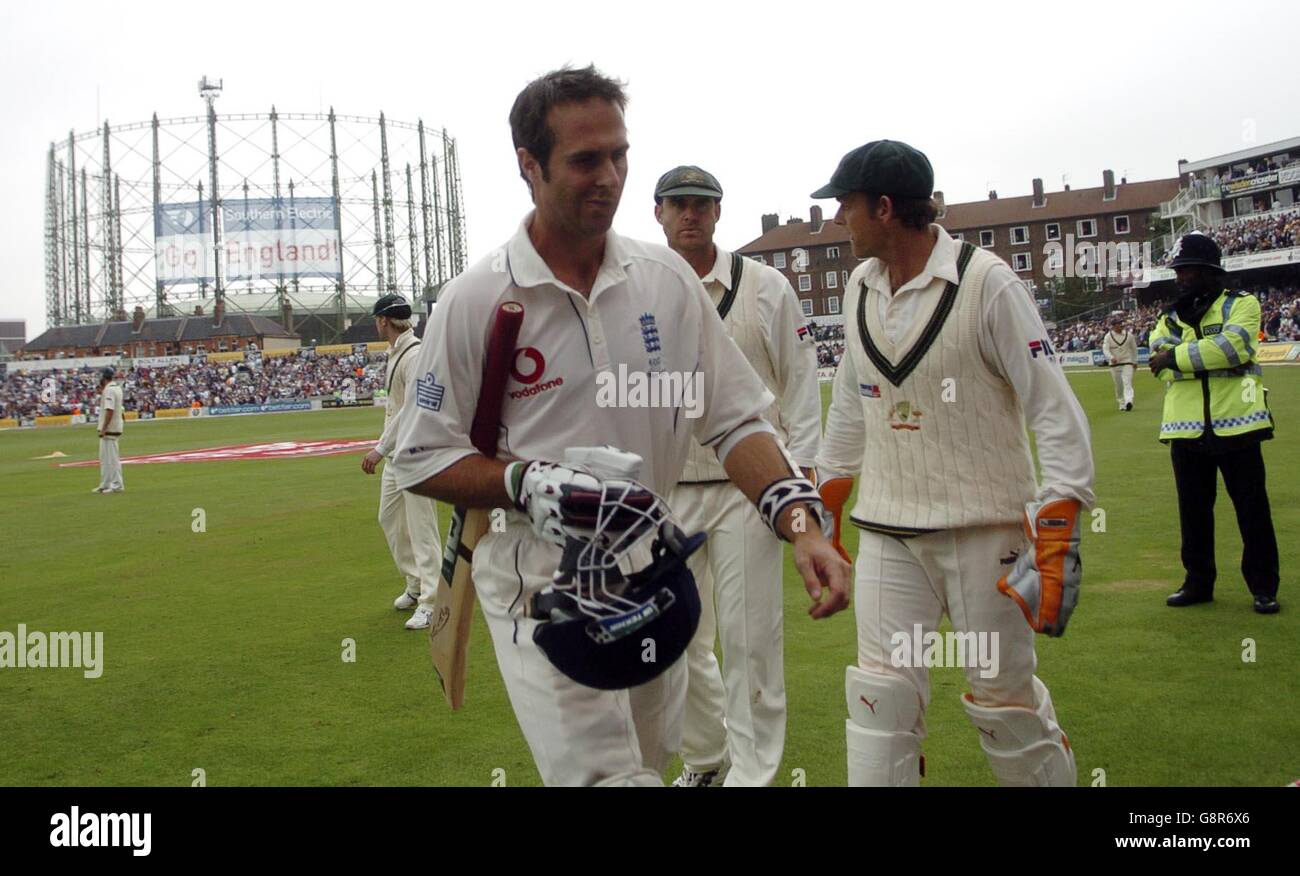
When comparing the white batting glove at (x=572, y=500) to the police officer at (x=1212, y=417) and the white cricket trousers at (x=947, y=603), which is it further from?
the police officer at (x=1212, y=417)

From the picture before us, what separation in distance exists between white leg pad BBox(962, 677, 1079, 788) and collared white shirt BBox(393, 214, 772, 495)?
160 cm


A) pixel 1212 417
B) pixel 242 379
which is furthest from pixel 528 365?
A: pixel 242 379

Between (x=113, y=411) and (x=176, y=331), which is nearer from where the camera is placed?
(x=113, y=411)

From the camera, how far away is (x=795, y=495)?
9.94ft

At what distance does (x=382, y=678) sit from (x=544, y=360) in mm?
4352

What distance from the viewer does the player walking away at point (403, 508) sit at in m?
8.48

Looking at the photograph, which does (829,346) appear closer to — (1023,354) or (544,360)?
(1023,354)

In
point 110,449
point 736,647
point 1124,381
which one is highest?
point 1124,381

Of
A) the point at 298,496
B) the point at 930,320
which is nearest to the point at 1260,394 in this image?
the point at 930,320

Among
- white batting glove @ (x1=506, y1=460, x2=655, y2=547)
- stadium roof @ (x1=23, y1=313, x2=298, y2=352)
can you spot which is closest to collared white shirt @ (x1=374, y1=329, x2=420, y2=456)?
white batting glove @ (x1=506, y1=460, x2=655, y2=547)

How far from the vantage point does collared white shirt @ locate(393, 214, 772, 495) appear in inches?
119

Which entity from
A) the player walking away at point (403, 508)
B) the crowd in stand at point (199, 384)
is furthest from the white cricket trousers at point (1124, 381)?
the crowd in stand at point (199, 384)

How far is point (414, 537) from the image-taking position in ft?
28.0
